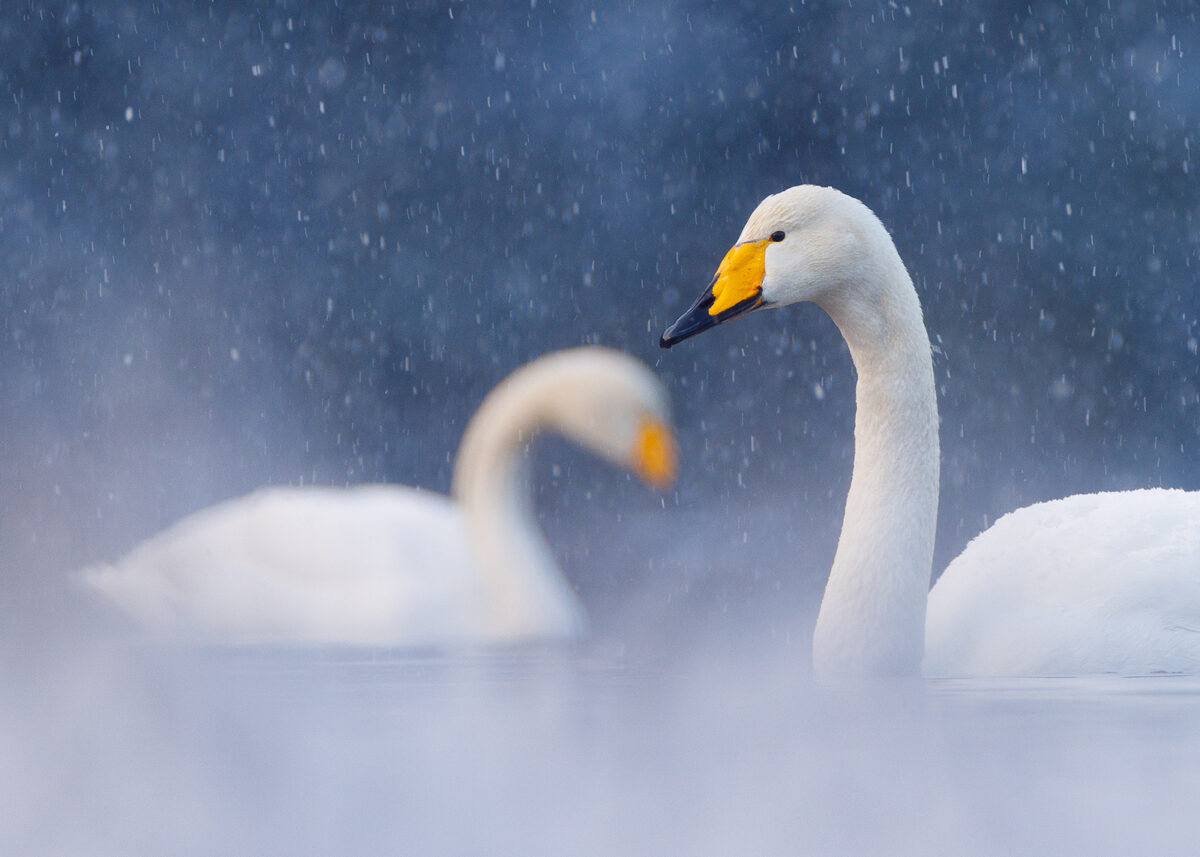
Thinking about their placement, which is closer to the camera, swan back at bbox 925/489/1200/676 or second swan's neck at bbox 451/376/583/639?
swan back at bbox 925/489/1200/676

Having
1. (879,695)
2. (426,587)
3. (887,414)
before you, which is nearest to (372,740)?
(879,695)

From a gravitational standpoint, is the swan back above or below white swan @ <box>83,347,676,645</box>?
below

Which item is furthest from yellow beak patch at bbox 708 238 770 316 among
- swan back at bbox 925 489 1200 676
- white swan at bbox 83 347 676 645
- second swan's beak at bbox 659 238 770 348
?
white swan at bbox 83 347 676 645

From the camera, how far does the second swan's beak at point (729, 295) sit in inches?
140

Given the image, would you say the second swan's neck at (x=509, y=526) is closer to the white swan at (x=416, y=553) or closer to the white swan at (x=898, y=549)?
the white swan at (x=416, y=553)

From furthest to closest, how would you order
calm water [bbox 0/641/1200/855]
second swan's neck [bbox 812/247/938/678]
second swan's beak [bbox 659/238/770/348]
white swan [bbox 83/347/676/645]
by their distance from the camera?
white swan [bbox 83/347/676/645]
second swan's beak [bbox 659/238/770/348]
second swan's neck [bbox 812/247/938/678]
calm water [bbox 0/641/1200/855]

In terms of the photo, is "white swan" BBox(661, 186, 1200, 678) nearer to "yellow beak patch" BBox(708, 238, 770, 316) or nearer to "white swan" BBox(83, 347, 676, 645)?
"yellow beak patch" BBox(708, 238, 770, 316)

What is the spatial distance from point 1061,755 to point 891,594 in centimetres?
101

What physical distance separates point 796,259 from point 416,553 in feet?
8.82

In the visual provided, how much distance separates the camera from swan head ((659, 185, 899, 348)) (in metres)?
3.57

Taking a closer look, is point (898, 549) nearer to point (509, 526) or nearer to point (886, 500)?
point (886, 500)

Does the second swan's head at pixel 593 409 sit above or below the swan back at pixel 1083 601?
above

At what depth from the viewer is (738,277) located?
11.7 feet

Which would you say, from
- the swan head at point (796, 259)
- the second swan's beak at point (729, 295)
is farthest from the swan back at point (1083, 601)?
the second swan's beak at point (729, 295)
